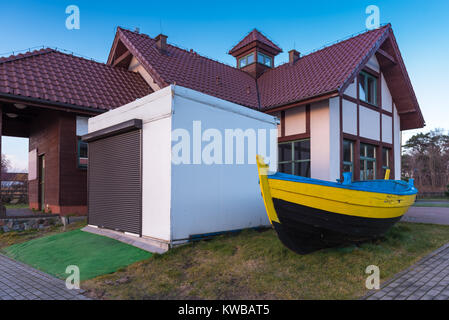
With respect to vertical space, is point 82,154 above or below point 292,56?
below

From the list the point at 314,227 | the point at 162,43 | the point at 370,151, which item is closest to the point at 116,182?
the point at 314,227

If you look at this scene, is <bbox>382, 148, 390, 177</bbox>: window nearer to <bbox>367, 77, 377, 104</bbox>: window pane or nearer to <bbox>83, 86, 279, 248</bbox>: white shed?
<bbox>367, 77, 377, 104</bbox>: window pane

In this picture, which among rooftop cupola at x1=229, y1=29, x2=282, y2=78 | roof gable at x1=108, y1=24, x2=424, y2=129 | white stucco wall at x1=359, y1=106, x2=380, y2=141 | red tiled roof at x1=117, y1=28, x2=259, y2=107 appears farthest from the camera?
rooftop cupola at x1=229, y1=29, x2=282, y2=78

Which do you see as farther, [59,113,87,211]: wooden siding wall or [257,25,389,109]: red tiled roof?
[257,25,389,109]: red tiled roof

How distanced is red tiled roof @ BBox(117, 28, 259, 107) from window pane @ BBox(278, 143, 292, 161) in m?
2.04

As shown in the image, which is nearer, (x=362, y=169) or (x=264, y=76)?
(x=362, y=169)

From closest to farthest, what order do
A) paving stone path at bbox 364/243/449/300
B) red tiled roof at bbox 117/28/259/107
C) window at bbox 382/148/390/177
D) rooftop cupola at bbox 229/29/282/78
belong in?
paving stone path at bbox 364/243/449/300 < red tiled roof at bbox 117/28/259/107 < window at bbox 382/148/390/177 < rooftop cupola at bbox 229/29/282/78

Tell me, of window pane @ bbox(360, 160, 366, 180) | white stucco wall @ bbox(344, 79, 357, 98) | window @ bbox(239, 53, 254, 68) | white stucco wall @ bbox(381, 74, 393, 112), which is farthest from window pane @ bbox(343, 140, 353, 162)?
window @ bbox(239, 53, 254, 68)

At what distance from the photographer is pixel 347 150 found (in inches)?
449

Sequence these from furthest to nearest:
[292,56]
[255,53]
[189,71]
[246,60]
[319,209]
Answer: [246,60]
[255,53]
[292,56]
[189,71]
[319,209]

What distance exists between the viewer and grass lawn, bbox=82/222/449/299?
4.17 m

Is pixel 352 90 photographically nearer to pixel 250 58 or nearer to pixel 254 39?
pixel 250 58

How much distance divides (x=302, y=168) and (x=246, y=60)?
8.32m

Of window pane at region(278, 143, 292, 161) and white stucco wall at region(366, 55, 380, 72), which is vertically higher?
white stucco wall at region(366, 55, 380, 72)
